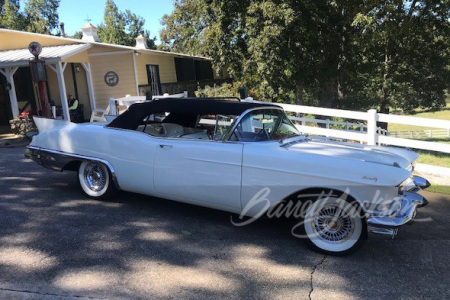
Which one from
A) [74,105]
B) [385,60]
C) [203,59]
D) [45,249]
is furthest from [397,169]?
[203,59]

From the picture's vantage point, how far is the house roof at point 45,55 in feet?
41.9

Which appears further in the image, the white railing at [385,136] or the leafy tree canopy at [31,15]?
the leafy tree canopy at [31,15]

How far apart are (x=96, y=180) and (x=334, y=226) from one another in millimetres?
3396

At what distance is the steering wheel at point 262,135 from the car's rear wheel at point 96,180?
2177mm

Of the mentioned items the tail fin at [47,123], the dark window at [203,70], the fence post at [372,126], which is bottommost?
the fence post at [372,126]

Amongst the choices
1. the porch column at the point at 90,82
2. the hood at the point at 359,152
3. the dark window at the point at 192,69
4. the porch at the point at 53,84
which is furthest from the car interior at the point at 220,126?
the dark window at the point at 192,69

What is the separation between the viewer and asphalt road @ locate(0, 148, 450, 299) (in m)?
3.19

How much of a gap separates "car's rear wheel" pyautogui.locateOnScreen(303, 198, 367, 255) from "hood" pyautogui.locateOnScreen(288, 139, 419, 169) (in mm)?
515

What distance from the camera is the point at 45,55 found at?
13.6 metres

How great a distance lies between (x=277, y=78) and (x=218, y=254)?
31.9 feet

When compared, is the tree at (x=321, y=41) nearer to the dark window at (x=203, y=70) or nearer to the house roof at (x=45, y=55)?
the house roof at (x=45, y=55)

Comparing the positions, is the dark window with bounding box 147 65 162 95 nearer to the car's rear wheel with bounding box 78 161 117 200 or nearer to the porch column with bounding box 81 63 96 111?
the porch column with bounding box 81 63 96 111

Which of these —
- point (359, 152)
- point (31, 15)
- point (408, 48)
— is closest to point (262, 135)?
point (359, 152)

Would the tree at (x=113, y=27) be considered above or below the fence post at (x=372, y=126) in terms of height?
above
